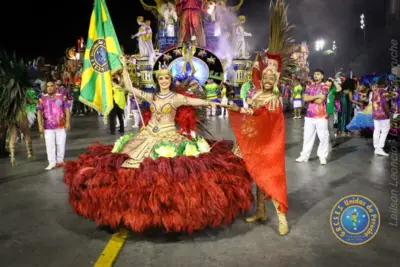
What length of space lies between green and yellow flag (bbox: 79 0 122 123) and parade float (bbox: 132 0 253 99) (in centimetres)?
1828

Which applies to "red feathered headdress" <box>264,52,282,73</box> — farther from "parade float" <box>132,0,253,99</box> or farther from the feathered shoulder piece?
"parade float" <box>132,0,253,99</box>

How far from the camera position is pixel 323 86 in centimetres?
803

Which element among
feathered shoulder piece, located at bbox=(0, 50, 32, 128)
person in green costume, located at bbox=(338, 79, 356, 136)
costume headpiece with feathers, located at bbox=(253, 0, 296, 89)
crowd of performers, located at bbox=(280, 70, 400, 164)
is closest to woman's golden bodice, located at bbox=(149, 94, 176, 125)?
costume headpiece with feathers, located at bbox=(253, 0, 296, 89)

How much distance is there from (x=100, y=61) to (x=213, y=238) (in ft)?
9.07

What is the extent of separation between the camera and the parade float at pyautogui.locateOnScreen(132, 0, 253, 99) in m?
23.6

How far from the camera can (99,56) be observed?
4930mm

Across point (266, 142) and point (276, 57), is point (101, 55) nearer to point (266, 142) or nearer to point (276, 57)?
point (276, 57)

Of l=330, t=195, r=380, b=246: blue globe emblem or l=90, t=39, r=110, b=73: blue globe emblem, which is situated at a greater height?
l=90, t=39, r=110, b=73: blue globe emblem

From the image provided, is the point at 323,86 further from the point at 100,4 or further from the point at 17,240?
the point at 17,240

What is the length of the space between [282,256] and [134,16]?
3011cm

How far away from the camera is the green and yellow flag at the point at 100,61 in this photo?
4934 millimetres

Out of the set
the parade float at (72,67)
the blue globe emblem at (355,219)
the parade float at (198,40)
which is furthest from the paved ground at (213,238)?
the parade float at (72,67)

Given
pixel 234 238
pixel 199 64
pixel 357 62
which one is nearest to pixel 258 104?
pixel 234 238

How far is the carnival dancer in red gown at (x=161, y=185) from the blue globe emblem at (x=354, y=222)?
1.19m
